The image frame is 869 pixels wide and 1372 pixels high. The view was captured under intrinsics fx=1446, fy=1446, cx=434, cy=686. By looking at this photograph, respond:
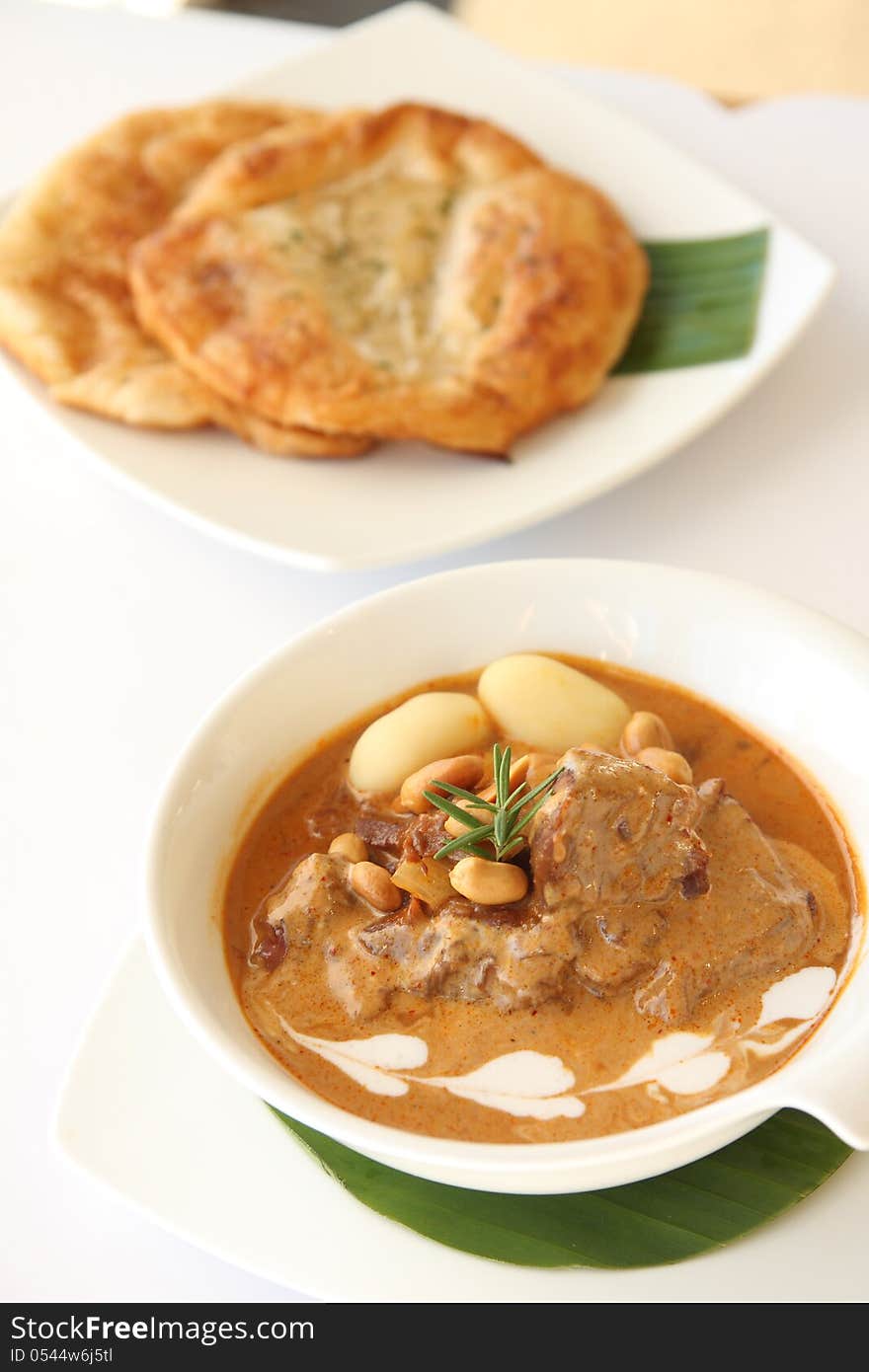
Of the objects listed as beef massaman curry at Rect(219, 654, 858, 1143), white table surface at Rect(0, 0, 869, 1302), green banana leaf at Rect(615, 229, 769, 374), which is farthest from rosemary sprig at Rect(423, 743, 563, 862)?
green banana leaf at Rect(615, 229, 769, 374)

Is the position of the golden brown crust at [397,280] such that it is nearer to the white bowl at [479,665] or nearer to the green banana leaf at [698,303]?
the green banana leaf at [698,303]

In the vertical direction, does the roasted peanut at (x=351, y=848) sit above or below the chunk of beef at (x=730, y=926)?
below

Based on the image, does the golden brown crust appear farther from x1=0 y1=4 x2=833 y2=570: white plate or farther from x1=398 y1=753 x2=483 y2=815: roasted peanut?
x1=398 y1=753 x2=483 y2=815: roasted peanut

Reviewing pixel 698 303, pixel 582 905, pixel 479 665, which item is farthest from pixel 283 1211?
pixel 698 303

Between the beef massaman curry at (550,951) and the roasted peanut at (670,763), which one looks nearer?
the beef massaman curry at (550,951)

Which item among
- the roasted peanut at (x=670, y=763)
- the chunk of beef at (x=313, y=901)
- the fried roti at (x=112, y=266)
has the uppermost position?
the fried roti at (x=112, y=266)

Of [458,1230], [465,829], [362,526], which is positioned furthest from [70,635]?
[458,1230]

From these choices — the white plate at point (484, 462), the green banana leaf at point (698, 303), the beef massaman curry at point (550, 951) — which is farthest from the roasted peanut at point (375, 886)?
the green banana leaf at point (698, 303)
